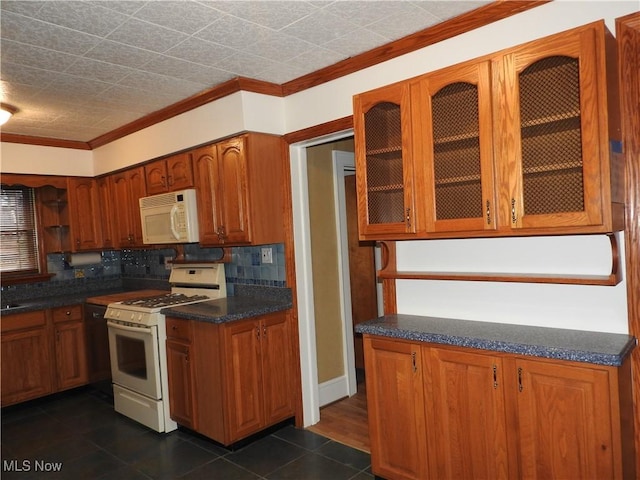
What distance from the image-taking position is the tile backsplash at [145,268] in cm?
345

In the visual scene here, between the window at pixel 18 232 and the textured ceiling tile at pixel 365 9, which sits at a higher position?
the textured ceiling tile at pixel 365 9

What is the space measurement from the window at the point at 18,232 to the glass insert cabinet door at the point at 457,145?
4035mm

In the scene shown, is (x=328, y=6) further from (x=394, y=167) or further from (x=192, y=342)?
(x=192, y=342)

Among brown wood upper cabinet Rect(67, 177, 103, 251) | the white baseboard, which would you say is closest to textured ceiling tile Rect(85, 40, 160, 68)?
brown wood upper cabinet Rect(67, 177, 103, 251)

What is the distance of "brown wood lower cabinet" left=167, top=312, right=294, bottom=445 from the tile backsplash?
0.42m

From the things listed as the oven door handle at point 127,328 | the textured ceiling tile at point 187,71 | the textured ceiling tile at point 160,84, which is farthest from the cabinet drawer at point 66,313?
the textured ceiling tile at point 187,71

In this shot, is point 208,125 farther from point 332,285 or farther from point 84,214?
point 84,214

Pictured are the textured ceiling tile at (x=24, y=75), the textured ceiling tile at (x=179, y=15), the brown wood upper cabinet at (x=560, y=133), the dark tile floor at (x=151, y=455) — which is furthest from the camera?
the dark tile floor at (x=151, y=455)

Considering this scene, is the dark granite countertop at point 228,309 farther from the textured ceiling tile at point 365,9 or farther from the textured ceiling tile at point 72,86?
the textured ceiling tile at point 365,9

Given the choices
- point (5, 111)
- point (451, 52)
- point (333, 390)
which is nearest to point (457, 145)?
point (451, 52)

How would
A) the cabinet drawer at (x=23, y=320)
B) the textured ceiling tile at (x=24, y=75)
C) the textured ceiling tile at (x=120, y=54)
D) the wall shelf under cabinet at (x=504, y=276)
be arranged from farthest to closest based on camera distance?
1. the cabinet drawer at (x=23, y=320)
2. the textured ceiling tile at (x=24, y=75)
3. the textured ceiling tile at (x=120, y=54)
4. the wall shelf under cabinet at (x=504, y=276)

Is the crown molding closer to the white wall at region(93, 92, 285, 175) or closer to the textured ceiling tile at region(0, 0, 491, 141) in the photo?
the white wall at region(93, 92, 285, 175)

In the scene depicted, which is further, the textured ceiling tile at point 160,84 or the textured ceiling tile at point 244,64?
the textured ceiling tile at point 160,84

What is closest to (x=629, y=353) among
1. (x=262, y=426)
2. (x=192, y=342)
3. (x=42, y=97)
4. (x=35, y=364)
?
(x=262, y=426)
